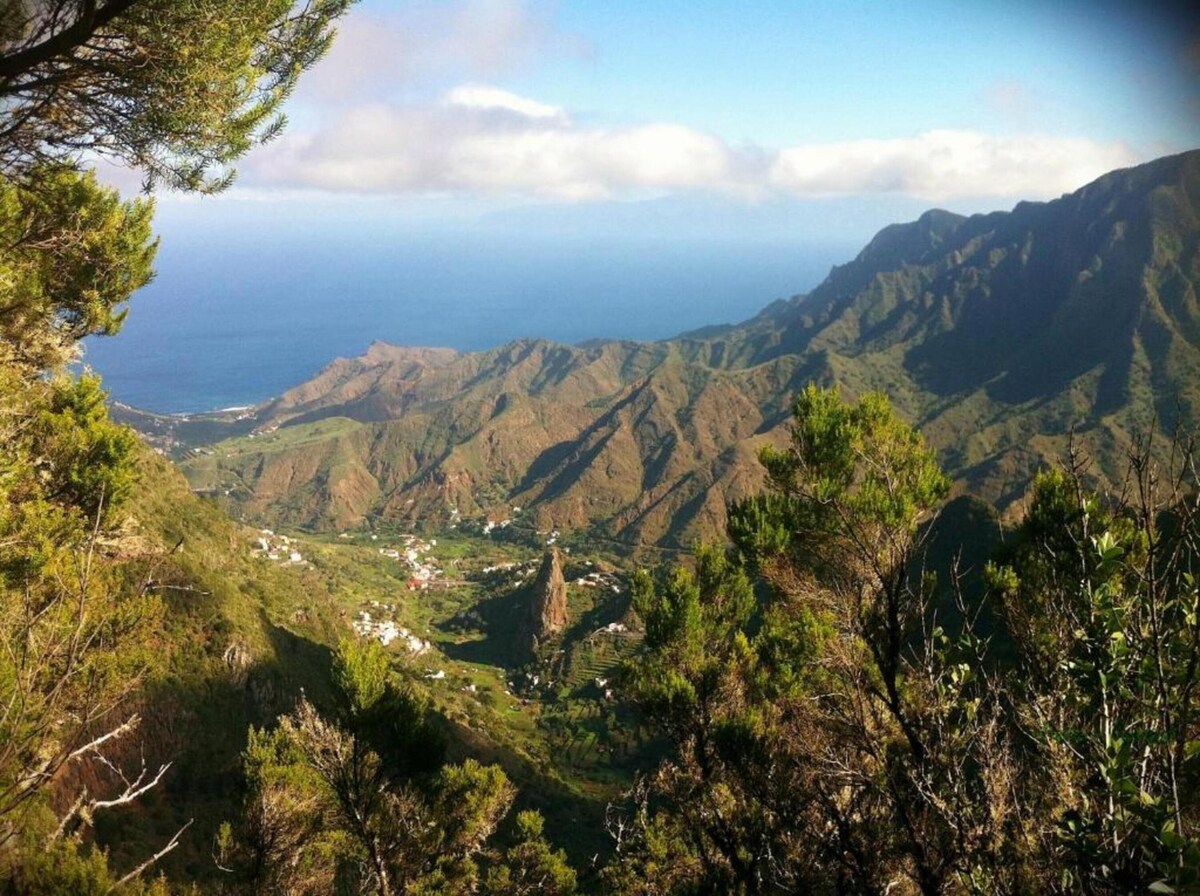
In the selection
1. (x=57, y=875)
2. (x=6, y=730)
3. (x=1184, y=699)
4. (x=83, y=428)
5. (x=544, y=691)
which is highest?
(x=83, y=428)

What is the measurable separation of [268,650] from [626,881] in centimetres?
3441

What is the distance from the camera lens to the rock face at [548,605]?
106m

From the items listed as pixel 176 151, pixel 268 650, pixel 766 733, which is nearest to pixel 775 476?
pixel 766 733

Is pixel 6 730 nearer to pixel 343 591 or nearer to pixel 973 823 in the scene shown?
pixel 973 823

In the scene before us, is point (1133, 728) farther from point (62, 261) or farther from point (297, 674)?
point (297, 674)

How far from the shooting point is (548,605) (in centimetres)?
10669

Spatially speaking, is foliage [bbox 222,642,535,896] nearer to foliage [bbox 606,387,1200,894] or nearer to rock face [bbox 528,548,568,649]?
foliage [bbox 606,387,1200,894]

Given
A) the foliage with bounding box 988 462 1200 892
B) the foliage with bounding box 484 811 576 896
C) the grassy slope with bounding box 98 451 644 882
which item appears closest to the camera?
the foliage with bounding box 988 462 1200 892

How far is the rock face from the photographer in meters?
106

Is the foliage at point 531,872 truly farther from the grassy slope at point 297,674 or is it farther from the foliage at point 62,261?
the foliage at point 62,261

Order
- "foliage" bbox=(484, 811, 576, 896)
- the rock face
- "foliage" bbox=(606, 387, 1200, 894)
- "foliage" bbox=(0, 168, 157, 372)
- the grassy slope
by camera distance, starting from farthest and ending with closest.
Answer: the rock face, the grassy slope, "foliage" bbox=(484, 811, 576, 896), "foliage" bbox=(0, 168, 157, 372), "foliage" bbox=(606, 387, 1200, 894)

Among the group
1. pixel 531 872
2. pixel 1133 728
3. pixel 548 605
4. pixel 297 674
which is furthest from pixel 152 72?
pixel 548 605

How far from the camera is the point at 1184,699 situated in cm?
342

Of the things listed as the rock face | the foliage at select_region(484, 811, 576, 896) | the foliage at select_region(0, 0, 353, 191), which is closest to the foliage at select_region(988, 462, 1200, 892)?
the foliage at select_region(0, 0, 353, 191)
